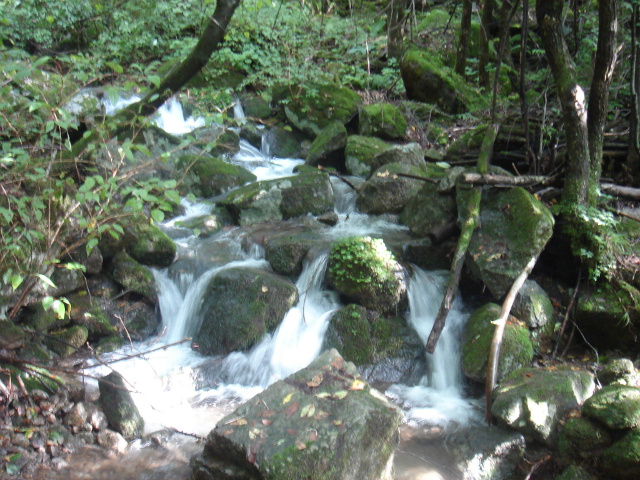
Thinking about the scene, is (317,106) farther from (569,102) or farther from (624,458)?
(624,458)

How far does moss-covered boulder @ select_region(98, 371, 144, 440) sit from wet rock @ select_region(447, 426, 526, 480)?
2.60 metres

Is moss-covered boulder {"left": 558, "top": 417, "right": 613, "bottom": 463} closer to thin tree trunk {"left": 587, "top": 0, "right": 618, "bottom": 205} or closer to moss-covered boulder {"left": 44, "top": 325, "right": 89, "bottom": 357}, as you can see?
thin tree trunk {"left": 587, "top": 0, "right": 618, "bottom": 205}

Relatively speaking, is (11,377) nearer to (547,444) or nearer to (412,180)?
(547,444)

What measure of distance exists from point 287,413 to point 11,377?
2286 millimetres

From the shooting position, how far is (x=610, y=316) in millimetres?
5246

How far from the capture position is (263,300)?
5.73 metres

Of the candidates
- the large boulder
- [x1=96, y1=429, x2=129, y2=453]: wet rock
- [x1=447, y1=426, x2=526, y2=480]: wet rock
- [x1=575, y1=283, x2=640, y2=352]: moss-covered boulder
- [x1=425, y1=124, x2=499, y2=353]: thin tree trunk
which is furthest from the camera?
[x1=575, y1=283, x2=640, y2=352]: moss-covered boulder

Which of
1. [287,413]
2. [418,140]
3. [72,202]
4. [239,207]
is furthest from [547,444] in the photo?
[418,140]

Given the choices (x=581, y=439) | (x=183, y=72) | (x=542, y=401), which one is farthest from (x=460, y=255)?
(x=183, y=72)

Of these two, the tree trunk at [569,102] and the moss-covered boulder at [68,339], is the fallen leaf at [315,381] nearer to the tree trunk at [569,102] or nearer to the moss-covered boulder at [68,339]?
the moss-covered boulder at [68,339]

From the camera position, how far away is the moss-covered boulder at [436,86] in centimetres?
1064

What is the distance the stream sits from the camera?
12.6 feet

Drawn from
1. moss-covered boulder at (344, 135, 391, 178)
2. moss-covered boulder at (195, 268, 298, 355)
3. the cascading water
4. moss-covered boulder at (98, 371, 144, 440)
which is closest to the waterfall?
the cascading water

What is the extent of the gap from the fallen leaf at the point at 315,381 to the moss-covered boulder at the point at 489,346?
6.25ft
